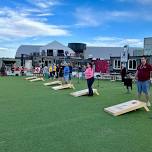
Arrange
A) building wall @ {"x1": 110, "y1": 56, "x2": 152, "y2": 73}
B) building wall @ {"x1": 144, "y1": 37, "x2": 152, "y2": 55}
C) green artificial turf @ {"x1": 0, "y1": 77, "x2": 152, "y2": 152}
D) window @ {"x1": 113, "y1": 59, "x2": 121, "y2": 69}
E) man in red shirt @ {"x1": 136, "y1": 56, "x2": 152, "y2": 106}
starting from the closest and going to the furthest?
green artificial turf @ {"x1": 0, "y1": 77, "x2": 152, "y2": 152} < man in red shirt @ {"x1": 136, "y1": 56, "x2": 152, "y2": 106} < building wall @ {"x1": 144, "y1": 37, "x2": 152, "y2": 55} < building wall @ {"x1": 110, "y1": 56, "x2": 152, "y2": 73} < window @ {"x1": 113, "y1": 59, "x2": 121, "y2": 69}

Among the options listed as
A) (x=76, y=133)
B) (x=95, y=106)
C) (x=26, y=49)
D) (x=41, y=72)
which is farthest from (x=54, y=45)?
(x=76, y=133)

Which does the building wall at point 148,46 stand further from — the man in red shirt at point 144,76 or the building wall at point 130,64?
the man in red shirt at point 144,76

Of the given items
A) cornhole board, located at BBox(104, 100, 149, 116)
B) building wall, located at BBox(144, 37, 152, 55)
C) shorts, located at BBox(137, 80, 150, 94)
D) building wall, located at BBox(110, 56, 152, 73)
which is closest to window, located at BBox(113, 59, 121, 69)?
building wall, located at BBox(110, 56, 152, 73)

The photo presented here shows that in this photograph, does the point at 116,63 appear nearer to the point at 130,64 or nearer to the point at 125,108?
the point at 130,64

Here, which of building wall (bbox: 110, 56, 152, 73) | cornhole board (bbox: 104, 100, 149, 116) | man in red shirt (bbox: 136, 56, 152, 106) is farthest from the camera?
building wall (bbox: 110, 56, 152, 73)

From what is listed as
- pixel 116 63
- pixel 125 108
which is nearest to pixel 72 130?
pixel 125 108

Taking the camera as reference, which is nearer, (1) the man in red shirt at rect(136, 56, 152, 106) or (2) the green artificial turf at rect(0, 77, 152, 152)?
(2) the green artificial turf at rect(0, 77, 152, 152)

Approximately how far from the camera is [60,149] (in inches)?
243

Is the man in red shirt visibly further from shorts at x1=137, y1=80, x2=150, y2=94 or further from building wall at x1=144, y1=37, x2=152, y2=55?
building wall at x1=144, y1=37, x2=152, y2=55

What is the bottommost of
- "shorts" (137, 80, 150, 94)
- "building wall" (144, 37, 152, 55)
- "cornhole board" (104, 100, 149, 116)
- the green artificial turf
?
the green artificial turf

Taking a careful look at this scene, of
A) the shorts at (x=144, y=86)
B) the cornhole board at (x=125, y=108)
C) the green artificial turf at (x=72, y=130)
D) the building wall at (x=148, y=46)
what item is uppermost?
the building wall at (x=148, y=46)

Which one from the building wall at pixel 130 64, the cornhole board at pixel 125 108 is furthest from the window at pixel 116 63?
the cornhole board at pixel 125 108

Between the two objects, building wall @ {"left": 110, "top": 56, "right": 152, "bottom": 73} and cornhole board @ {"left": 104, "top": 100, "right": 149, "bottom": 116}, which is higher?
building wall @ {"left": 110, "top": 56, "right": 152, "bottom": 73}

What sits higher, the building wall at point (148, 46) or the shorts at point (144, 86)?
the building wall at point (148, 46)
